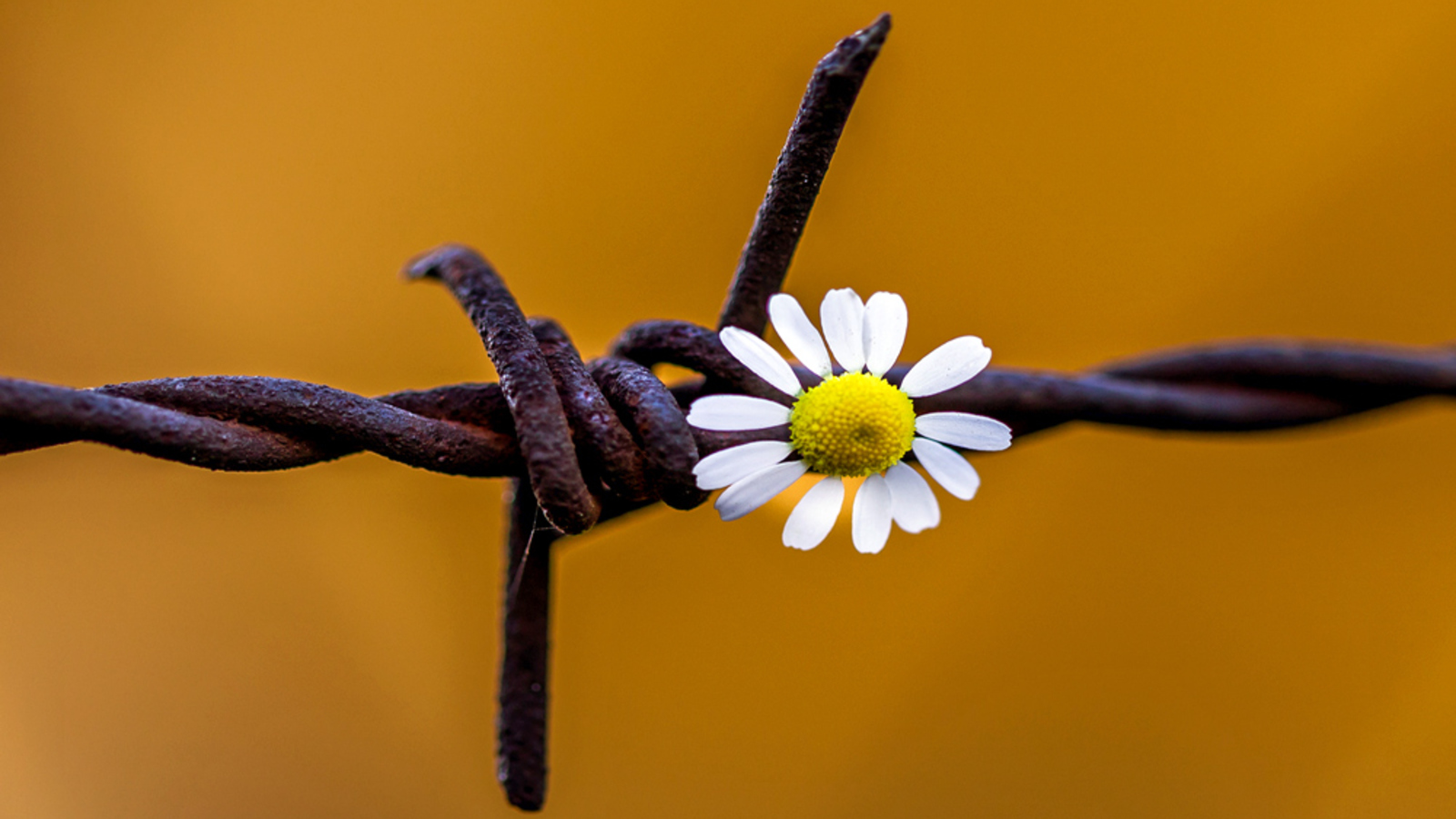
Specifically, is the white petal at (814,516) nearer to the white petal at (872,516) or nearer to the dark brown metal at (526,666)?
the white petal at (872,516)

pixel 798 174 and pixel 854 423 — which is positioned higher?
pixel 798 174

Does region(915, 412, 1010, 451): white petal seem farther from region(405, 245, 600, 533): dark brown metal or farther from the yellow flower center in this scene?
region(405, 245, 600, 533): dark brown metal

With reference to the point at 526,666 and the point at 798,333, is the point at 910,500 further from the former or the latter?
the point at 526,666

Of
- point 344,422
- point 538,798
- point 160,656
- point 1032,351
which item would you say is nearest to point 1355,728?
point 1032,351

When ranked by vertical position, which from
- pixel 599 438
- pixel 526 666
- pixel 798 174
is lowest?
pixel 526 666

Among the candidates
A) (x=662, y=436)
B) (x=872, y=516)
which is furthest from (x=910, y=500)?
(x=662, y=436)

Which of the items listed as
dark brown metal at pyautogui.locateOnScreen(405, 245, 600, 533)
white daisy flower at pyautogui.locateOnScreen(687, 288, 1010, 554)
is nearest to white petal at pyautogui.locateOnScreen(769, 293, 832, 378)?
white daisy flower at pyautogui.locateOnScreen(687, 288, 1010, 554)

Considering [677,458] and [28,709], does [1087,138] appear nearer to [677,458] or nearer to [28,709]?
[677,458]
